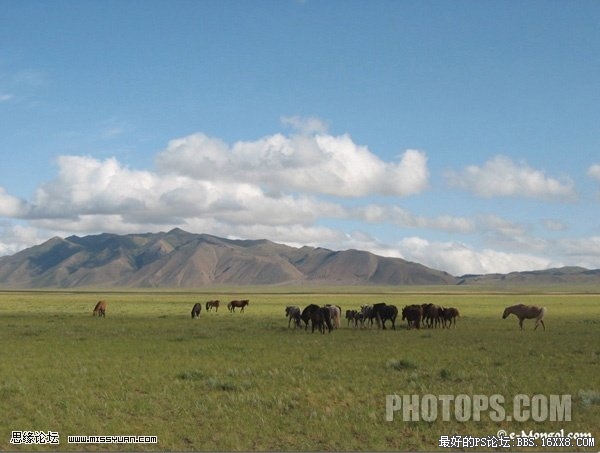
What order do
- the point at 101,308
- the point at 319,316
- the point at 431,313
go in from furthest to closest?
the point at 101,308, the point at 431,313, the point at 319,316

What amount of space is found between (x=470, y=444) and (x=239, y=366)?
9.73 meters

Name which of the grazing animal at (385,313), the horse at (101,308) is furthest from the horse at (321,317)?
the horse at (101,308)

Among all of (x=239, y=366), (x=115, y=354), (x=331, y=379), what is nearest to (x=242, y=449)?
(x=331, y=379)

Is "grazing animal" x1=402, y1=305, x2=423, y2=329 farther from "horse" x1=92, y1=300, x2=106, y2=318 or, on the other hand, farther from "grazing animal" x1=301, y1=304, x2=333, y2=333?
"horse" x1=92, y1=300, x2=106, y2=318

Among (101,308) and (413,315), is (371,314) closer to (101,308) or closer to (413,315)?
(413,315)

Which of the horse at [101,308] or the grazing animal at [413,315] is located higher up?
the grazing animal at [413,315]

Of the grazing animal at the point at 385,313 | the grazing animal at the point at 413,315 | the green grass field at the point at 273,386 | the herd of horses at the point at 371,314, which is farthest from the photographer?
the grazing animal at the point at 413,315

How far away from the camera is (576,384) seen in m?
16.2

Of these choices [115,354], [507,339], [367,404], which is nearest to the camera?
[367,404]

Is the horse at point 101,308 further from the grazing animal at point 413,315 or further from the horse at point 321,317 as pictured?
the grazing animal at point 413,315

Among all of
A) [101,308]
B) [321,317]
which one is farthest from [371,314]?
[101,308]

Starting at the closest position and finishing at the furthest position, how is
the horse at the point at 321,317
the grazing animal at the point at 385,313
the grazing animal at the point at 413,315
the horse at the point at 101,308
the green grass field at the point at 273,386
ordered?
the green grass field at the point at 273,386
the horse at the point at 321,317
the grazing animal at the point at 385,313
the grazing animal at the point at 413,315
the horse at the point at 101,308

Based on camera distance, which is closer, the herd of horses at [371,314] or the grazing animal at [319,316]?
the grazing animal at [319,316]

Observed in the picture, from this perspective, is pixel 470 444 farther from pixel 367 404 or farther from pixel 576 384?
pixel 576 384
